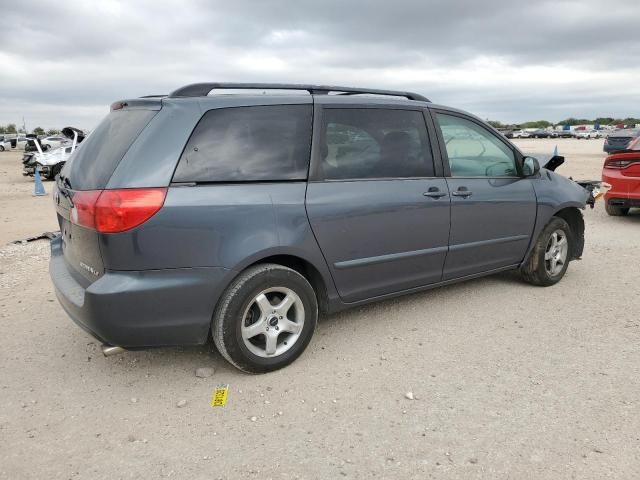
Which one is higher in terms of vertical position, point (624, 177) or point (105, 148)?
point (105, 148)

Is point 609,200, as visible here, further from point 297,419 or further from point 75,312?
point 75,312

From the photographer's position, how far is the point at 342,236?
3.57 metres

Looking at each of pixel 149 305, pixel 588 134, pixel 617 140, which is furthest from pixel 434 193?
pixel 588 134

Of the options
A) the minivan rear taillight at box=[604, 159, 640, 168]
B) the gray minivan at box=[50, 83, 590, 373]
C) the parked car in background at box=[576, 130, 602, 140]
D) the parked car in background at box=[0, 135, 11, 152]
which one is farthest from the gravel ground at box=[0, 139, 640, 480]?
the parked car in background at box=[576, 130, 602, 140]

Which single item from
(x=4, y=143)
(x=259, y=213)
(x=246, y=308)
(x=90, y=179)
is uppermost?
(x=90, y=179)

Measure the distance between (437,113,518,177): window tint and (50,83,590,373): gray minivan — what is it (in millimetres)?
19

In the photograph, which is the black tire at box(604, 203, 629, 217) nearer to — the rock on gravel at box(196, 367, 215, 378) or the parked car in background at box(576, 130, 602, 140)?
the rock on gravel at box(196, 367, 215, 378)

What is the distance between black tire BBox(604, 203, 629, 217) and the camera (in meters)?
9.20

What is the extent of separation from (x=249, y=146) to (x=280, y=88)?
1.95ft

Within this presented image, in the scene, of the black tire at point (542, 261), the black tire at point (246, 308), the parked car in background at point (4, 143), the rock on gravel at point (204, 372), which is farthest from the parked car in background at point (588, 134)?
the rock on gravel at point (204, 372)

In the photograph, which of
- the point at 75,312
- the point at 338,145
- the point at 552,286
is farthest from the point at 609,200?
the point at 75,312

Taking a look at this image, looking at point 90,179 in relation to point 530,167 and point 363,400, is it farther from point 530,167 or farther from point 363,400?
point 530,167

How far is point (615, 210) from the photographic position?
9250 millimetres

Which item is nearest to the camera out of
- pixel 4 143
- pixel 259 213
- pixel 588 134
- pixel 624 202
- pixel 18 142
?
pixel 259 213
